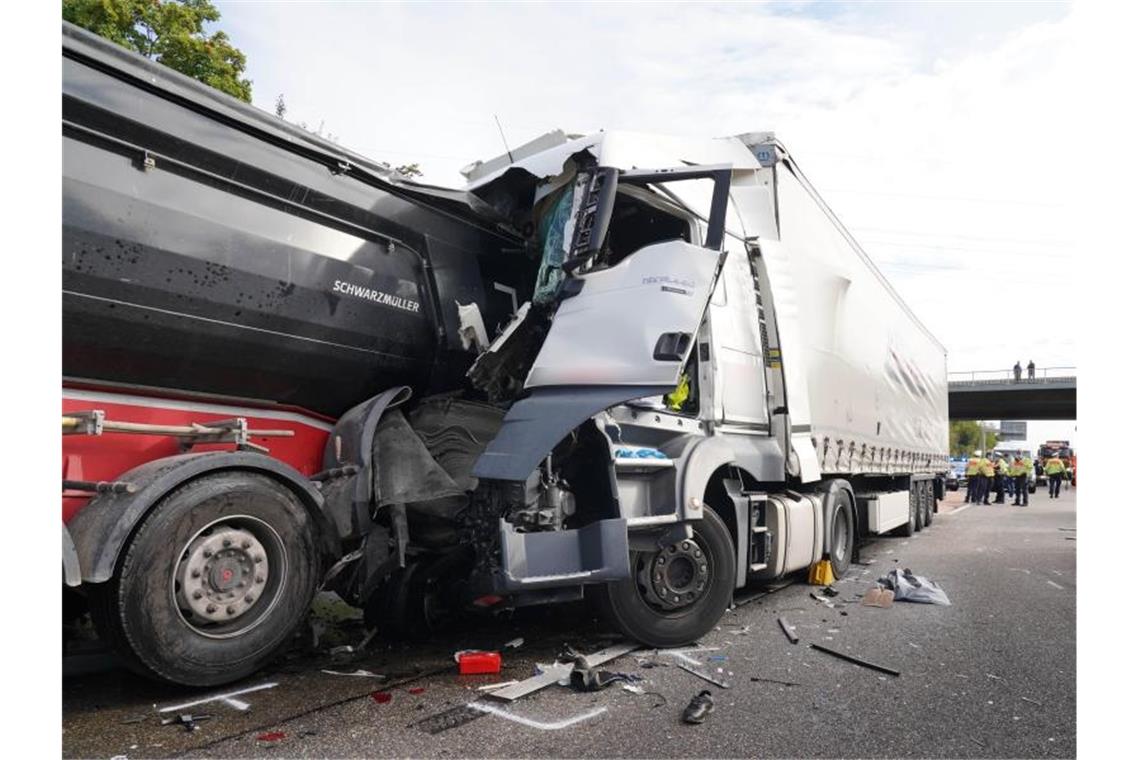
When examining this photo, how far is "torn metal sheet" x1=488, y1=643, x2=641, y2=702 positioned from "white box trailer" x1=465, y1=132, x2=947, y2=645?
168 millimetres

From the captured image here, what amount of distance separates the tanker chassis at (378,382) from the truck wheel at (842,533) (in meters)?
2.07

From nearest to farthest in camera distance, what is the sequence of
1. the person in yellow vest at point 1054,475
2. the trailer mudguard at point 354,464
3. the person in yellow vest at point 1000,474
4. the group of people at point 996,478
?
the trailer mudguard at point 354,464 < the group of people at point 996,478 < the person in yellow vest at point 1000,474 < the person in yellow vest at point 1054,475

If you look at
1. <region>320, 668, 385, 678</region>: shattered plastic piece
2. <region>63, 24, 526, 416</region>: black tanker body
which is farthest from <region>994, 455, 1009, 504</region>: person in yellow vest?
<region>320, 668, 385, 678</region>: shattered plastic piece

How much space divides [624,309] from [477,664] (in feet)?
6.59

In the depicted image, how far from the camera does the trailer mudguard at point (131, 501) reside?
3.08 meters

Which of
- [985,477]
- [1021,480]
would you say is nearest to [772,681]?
[1021,480]

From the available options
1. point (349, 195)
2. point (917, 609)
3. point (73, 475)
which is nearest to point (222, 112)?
point (349, 195)

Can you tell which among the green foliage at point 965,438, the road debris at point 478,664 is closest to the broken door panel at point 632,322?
the road debris at point 478,664

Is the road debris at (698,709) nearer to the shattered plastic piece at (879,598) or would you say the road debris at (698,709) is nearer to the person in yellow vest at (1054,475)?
the shattered plastic piece at (879,598)

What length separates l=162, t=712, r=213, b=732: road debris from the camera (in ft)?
10.6

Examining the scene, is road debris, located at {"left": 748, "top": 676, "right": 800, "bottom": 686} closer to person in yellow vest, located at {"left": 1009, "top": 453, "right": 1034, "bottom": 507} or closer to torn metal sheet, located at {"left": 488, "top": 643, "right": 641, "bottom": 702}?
torn metal sheet, located at {"left": 488, "top": 643, "right": 641, "bottom": 702}

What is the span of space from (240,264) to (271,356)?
18.1 inches

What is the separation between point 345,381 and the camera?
4.15 meters

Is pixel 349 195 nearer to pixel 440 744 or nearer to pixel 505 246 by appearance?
pixel 505 246
